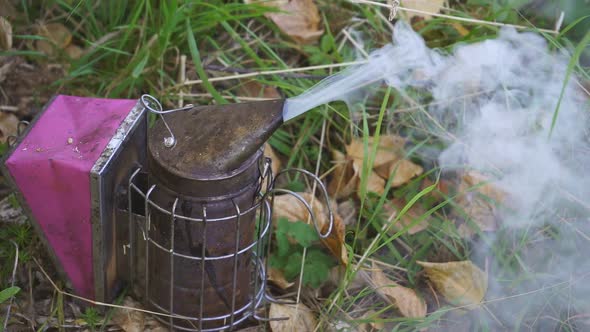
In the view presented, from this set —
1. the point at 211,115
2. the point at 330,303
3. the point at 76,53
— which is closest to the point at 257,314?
the point at 330,303

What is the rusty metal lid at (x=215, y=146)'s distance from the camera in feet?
4.70

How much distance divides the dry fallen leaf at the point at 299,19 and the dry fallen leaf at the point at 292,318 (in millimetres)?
894

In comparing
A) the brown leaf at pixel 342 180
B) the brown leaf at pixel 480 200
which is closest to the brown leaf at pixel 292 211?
the brown leaf at pixel 342 180

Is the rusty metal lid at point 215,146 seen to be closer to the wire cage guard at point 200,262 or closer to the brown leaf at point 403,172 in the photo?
the wire cage guard at point 200,262

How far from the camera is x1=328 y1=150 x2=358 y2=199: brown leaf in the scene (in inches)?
81.4

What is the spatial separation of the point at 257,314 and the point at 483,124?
2.87ft

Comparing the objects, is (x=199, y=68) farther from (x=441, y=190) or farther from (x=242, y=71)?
(x=441, y=190)

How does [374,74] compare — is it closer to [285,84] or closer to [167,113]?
[285,84]

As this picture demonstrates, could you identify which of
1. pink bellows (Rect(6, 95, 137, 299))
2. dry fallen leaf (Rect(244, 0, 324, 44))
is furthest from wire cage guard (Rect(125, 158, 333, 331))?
dry fallen leaf (Rect(244, 0, 324, 44))

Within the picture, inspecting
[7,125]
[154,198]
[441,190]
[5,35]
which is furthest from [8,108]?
[441,190]

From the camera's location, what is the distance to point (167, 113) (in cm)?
155

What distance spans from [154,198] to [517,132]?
1.06 m

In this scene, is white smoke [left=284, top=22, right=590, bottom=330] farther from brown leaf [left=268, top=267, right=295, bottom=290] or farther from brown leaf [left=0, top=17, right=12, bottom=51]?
brown leaf [left=0, top=17, right=12, bottom=51]

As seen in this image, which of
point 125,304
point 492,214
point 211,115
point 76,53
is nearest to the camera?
point 211,115
